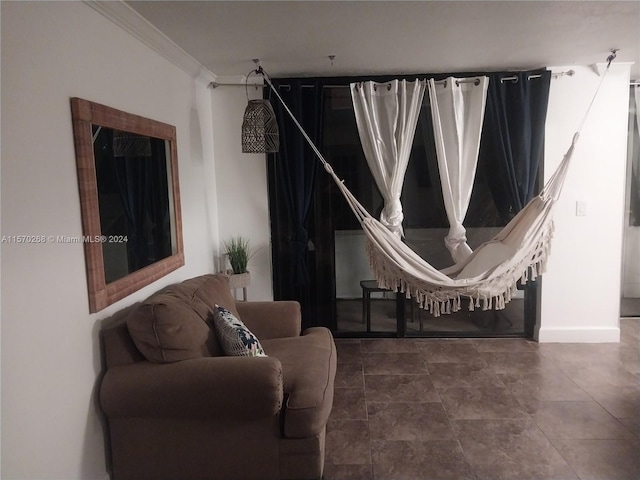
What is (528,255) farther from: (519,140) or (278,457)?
(278,457)

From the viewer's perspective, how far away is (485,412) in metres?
A: 2.47

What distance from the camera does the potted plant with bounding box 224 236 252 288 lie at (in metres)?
3.24

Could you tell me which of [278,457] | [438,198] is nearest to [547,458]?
[278,457]

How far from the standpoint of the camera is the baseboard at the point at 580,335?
11.3 ft

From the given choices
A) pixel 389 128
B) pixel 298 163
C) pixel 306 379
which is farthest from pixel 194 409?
pixel 389 128

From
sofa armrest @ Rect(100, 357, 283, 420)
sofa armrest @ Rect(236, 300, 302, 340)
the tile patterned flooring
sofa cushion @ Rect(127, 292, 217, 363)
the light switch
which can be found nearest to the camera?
sofa armrest @ Rect(100, 357, 283, 420)

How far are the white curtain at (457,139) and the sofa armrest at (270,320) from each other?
134 centimetres

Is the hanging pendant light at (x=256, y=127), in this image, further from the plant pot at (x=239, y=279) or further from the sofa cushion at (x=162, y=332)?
the sofa cushion at (x=162, y=332)

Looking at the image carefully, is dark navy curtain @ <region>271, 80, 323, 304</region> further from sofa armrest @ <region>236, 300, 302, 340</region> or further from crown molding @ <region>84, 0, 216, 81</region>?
sofa armrest @ <region>236, 300, 302, 340</region>

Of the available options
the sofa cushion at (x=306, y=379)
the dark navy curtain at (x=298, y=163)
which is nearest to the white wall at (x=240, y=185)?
the dark navy curtain at (x=298, y=163)

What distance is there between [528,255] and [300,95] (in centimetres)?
188

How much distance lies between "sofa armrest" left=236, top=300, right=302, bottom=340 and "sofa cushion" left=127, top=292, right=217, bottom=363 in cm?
63

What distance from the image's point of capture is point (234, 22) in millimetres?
2221

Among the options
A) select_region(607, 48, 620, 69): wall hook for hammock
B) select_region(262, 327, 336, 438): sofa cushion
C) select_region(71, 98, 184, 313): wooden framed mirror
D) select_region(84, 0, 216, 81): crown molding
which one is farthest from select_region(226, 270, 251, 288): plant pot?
select_region(607, 48, 620, 69): wall hook for hammock
